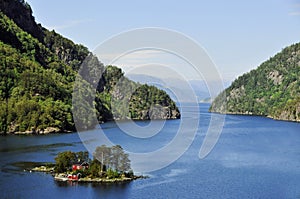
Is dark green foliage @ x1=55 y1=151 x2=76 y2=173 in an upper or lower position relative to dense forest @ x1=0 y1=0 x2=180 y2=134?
lower

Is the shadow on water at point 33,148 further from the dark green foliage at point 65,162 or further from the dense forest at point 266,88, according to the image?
the dense forest at point 266,88

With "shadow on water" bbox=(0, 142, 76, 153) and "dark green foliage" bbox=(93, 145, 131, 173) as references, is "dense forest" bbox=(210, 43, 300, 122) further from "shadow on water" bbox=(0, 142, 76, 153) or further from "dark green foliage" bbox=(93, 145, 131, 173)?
"dark green foliage" bbox=(93, 145, 131, 173)

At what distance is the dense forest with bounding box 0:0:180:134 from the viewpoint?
8194cm

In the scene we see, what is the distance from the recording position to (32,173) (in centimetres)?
4588

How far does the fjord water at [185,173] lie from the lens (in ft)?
131

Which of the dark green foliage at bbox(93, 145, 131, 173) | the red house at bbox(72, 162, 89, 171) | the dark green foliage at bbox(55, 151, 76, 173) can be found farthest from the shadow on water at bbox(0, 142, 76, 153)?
the dark green foliage at bbox(93, 145, 131, 173)

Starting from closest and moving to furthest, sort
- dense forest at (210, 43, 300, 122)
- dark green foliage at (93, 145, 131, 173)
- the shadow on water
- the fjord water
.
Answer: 1. the fjord water
2. dark green foliage at (93, 145, 131, 173)
3. the shadow on water
4. dense forest at (210, 43, 300, 122)

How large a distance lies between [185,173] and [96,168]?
852cm

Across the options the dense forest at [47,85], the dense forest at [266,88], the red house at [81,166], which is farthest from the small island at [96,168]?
the dense forest at [266,88]

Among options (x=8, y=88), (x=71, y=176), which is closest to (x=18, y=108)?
(x=8, y=88)

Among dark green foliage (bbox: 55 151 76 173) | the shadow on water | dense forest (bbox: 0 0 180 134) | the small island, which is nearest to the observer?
the small island

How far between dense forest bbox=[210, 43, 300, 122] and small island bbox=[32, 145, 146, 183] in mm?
100985

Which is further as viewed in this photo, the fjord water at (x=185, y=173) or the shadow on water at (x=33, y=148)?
the shadow on water at (x=33, y=148)

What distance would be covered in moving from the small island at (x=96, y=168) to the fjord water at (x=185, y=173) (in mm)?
1147
